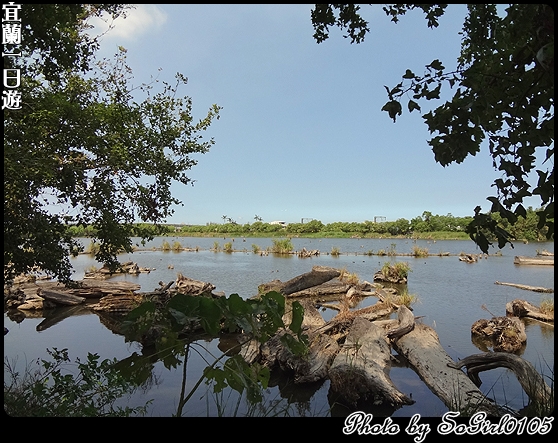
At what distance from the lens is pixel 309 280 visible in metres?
10.0

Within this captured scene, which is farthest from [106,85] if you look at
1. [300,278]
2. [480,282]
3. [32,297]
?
[480,282]

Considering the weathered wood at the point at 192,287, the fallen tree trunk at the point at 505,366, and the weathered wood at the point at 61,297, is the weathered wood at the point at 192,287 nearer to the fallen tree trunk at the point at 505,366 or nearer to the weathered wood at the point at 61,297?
the weathered wood at the point at 61,297

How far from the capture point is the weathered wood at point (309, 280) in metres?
9.68

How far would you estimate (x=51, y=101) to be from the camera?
367 cm

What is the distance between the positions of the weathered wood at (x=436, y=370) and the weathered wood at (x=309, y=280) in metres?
3.31

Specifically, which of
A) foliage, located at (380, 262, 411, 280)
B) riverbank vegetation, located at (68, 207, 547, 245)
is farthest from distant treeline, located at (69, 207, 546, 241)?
foliage, located at (380, 262, 411, 280)

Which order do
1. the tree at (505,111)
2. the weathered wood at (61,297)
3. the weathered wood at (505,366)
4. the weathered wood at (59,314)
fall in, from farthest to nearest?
the weathered wood at (61,297), the weathered wood at (59,314), the weathered wood at (505,366), the tree at (505,111)

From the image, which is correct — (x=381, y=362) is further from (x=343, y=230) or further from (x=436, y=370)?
(x=343, y=230)

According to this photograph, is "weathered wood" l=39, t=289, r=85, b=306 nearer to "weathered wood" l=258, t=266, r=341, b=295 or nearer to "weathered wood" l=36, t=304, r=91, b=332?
"weathered wood" l=36, t=304, r=91, b=332

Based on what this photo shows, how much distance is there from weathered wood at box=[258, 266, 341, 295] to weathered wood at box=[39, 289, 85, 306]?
5.41 meters

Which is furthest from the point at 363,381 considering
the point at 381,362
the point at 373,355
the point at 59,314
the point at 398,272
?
the point at 398,272

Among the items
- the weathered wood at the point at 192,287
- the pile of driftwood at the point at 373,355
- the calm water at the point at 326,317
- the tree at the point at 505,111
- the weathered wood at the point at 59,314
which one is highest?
the tree at the point at 505,111

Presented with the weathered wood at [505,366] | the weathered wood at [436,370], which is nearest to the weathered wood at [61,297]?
the weathered wood at [436,370]
